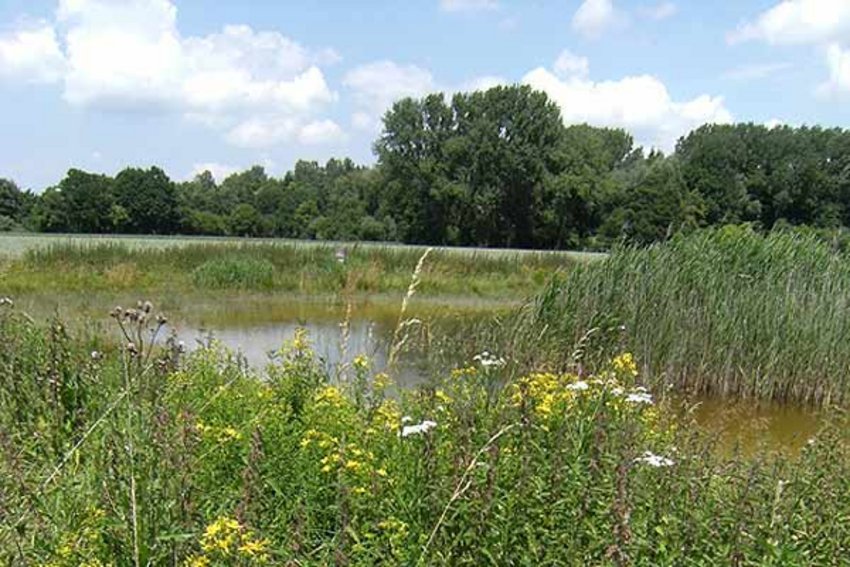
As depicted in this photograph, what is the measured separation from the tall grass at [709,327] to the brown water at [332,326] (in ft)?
1.10

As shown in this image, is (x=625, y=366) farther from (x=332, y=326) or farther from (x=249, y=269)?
(x=249, y=269)

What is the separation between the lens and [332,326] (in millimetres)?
12516

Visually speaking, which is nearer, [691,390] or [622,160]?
[691,390]

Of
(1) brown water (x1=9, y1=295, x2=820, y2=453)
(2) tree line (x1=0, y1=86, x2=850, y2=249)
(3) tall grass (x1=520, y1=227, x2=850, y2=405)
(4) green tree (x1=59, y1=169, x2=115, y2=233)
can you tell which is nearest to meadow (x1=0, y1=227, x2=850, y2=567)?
(1) brown water (x1=9, y1=295, x2=820, y2=453)

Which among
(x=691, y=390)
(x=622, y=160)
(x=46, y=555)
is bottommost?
(x=691, y=390)

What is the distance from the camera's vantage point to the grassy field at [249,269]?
17.1 meters

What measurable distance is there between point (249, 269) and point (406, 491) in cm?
1613

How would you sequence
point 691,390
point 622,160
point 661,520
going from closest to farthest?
point 661,520, point 691,390, point 622,160

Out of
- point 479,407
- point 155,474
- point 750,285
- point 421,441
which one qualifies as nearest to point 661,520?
point 421,441

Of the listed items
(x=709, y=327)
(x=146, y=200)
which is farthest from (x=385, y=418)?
(x=146, y=200)

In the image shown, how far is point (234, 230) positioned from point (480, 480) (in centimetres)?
6520

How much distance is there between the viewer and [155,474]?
223 centimetres

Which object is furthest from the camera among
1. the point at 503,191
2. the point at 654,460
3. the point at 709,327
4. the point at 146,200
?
the point at 146,200

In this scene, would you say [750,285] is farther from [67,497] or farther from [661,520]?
[67,497]
